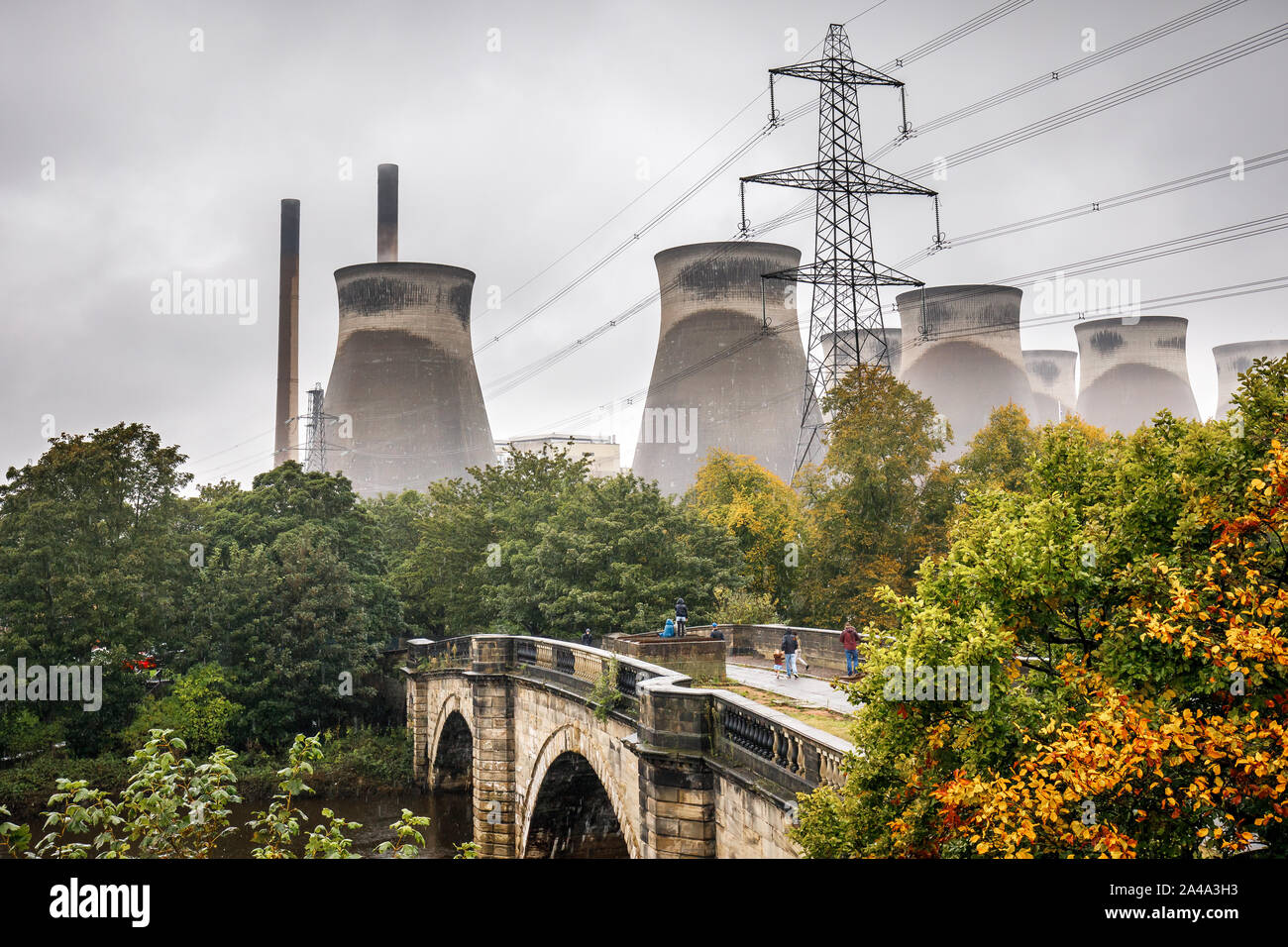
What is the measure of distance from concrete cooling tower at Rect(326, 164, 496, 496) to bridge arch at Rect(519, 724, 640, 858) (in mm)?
40774

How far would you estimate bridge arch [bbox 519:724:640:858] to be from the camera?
1917cm

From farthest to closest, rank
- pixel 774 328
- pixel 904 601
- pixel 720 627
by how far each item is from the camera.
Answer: pixel 774 328 → pixel 720 627 → pixel 904 601

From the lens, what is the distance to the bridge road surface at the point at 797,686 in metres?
16.4

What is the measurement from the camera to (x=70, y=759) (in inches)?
1272

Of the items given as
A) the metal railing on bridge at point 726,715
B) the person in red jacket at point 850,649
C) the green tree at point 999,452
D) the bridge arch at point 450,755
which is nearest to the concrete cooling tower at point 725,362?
the green tree at point 999,452

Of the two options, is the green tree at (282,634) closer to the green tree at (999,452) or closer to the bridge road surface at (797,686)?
the bridge road surface at (797,686)

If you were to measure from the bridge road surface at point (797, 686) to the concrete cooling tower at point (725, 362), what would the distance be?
3722 centimetres

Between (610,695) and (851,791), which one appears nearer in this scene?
(851,791)

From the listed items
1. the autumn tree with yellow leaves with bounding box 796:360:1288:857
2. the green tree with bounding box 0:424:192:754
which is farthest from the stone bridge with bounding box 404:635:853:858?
the green tree with bounding box 0:424:192:754

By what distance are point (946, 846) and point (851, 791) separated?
0.86 meters

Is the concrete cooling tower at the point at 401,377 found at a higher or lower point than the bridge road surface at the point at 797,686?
higher

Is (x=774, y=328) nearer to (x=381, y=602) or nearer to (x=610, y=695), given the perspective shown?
(x=381, y=602)
